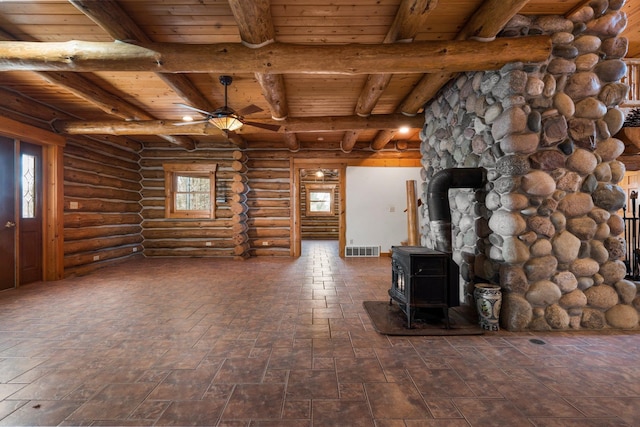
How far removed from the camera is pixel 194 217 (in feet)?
25.7

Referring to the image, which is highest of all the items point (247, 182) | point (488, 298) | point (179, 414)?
point (247, 182)

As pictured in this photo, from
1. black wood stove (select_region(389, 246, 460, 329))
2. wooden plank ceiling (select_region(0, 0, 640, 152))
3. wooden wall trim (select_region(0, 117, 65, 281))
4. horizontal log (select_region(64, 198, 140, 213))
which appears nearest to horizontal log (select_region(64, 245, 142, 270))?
wooden wall trim (select_region(0, 117, 65, 281))

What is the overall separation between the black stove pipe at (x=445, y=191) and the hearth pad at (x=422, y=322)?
792mm

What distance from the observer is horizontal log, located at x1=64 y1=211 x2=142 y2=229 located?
223 inches

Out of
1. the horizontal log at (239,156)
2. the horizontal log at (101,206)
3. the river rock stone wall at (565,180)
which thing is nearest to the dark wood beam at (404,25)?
the river rock stone wall at (565,180)

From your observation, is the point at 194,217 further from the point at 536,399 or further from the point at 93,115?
the point at 536,399

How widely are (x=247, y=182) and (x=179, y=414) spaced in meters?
6.49

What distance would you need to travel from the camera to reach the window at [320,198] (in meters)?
13.0

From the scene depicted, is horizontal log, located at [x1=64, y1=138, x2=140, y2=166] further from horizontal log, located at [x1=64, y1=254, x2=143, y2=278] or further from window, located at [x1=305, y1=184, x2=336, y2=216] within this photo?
window, located at [x1=305, y1=184, x2=336, y2=216]

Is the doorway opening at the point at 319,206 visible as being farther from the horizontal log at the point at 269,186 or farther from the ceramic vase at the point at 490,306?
the ceramic vase at the point at 490,306

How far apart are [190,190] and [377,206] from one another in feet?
17.2

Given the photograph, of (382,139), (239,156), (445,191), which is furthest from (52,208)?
(382,139)

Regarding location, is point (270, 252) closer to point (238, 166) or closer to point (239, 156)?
point (238, 166)

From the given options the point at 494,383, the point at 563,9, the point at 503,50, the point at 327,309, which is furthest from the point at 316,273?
the point at 563,9
